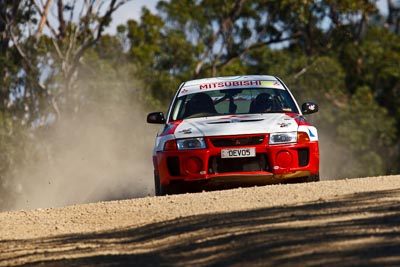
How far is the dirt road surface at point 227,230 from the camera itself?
8.29 metres

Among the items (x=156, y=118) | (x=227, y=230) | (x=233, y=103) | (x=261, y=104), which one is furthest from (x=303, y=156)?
(x=227, y=230)

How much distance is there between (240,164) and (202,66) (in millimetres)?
34881

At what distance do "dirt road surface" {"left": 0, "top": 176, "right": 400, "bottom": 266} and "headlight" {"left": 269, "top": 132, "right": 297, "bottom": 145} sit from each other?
902 mm

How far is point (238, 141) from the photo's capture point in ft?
46.7

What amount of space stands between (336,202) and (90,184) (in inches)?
959

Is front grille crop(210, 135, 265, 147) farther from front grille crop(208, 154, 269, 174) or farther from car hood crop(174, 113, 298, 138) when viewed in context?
front grille crop(208, 154, 269, 174)

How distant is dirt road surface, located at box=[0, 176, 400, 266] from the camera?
8289mm

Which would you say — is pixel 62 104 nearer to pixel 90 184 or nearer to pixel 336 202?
pixel 90 184

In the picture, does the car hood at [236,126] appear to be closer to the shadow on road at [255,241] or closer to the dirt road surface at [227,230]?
the dirt road surface at [227,230]

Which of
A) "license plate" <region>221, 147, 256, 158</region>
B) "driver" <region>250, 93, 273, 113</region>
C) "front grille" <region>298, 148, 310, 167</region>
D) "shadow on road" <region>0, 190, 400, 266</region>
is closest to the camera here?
"shadow on road" <region>0, 190, 400, 266</region>

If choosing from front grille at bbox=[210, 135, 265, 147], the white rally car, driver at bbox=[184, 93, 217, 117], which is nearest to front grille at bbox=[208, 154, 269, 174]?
the white rally car

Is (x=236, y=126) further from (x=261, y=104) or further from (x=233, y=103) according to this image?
(x=233, y=103)

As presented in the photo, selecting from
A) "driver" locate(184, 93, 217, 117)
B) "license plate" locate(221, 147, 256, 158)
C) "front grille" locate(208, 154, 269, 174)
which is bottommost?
"front grille" locate(208, 154, 269, 174)

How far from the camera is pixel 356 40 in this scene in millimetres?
52812
